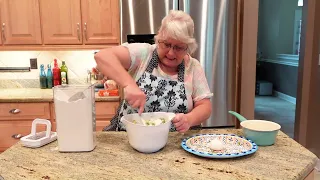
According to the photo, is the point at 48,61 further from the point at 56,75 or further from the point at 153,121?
the point at 153,121

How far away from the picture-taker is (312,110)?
3141 millimetres

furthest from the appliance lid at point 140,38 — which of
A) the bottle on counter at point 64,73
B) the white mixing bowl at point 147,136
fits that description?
the white mixing bowl at point 147,136

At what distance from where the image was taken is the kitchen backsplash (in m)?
3.09

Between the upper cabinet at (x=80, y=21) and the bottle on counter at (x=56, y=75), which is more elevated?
the upper cabinet at (x=80, y=21)

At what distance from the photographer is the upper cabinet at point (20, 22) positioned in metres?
2.72

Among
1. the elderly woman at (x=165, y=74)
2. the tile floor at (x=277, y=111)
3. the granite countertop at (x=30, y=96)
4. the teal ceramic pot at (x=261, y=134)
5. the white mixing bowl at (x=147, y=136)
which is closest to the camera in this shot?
the white mixing bowl at (x=147, y=136)

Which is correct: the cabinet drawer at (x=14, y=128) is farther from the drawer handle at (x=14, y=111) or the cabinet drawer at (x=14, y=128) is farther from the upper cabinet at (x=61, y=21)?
the upper cabinet at (x=61, y=21)

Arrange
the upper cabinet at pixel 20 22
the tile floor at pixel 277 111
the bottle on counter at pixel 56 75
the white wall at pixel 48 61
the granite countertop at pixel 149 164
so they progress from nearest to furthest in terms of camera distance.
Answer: the granite countertop at pixel 149 164 < the upper cabinet at pixel 20 22 < the bottle on counter at pixel 56 75 < the white wall at pixel 48 61 < the tile floor at pixel 277 111

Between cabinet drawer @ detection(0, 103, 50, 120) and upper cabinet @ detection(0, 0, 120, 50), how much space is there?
1.83 ft

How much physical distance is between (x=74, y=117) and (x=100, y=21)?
178 centimetres

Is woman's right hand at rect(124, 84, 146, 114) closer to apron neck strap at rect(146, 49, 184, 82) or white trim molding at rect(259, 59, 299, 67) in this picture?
apron neck strap at rect(146, 49, 184, 82)

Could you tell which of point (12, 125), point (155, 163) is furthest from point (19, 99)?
point (155, 163)

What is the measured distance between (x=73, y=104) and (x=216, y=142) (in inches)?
22.0

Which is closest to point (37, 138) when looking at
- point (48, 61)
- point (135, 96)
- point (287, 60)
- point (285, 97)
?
point (135, 96)
